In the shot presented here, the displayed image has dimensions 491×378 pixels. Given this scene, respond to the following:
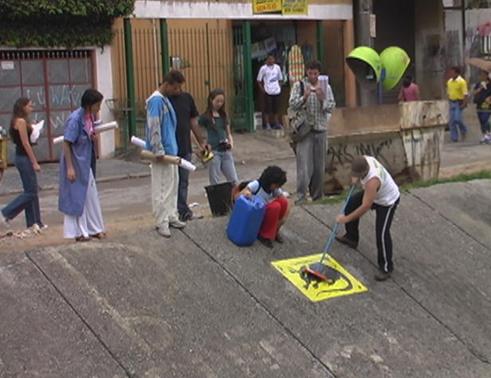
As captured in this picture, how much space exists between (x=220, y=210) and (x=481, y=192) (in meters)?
3.77

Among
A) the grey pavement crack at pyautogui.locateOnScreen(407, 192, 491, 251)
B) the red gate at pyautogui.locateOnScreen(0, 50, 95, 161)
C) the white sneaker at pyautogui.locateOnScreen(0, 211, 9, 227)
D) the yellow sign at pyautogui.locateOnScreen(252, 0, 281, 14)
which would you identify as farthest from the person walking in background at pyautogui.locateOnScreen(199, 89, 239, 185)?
the yellow sign at pyautogui.locateOnScreen(252, 0, 281, 14)

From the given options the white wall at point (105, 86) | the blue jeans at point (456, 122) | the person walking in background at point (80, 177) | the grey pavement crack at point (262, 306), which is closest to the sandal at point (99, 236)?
the person walking in background at point (80, 177)

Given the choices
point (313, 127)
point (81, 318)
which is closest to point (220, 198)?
point (313, 127)

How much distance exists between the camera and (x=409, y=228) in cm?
923

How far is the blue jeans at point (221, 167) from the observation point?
9.70m

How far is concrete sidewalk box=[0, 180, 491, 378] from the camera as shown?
6.18 meters

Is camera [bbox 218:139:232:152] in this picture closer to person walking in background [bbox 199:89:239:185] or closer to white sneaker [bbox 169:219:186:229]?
person walking in background [bbox 199:89:239:185]

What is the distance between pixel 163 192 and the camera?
7.92 meters

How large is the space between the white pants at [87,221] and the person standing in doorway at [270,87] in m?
12.5

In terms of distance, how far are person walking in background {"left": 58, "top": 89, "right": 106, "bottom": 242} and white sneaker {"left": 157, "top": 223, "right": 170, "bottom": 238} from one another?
1.70 feet

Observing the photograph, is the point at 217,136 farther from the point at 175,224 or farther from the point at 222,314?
the point at 222,314

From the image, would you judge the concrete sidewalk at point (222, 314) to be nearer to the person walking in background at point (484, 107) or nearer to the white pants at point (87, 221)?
the white pants at point (87, 221)

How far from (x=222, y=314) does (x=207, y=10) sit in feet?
44.2

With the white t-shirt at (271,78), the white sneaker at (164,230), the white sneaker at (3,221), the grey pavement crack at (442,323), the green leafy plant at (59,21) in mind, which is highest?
the green leafy plant at (59,21)
